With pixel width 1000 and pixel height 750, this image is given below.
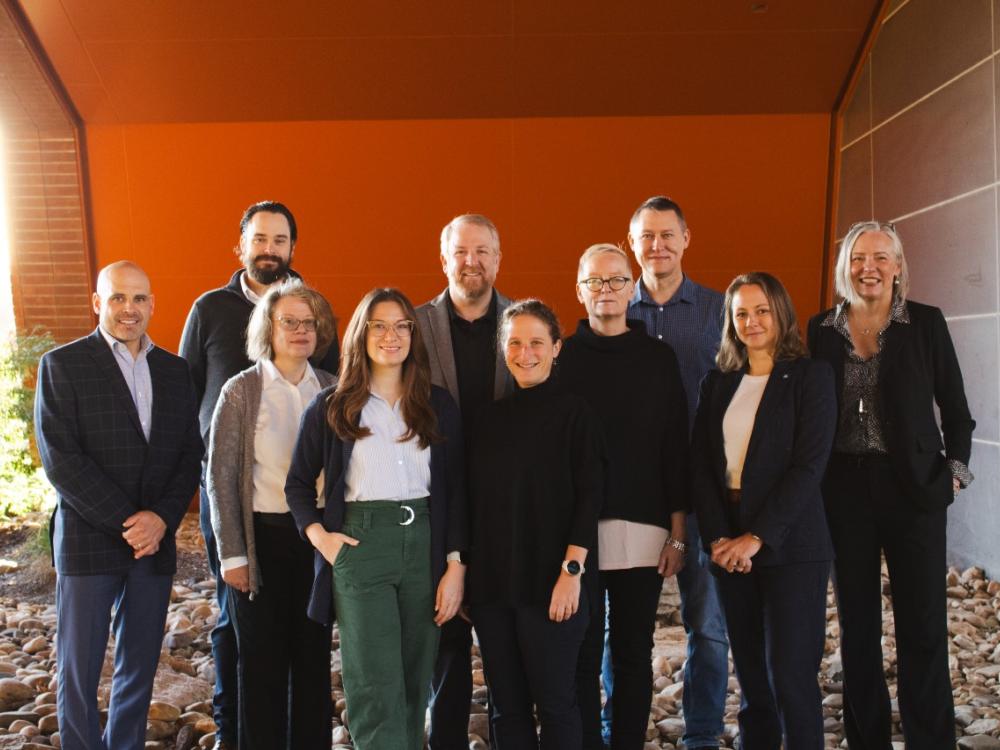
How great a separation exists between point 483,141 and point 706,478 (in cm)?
480

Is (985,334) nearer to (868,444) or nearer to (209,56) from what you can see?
(868,444)

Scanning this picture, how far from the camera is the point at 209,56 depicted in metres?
6.35

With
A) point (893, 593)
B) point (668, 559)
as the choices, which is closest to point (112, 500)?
point (668, 559)

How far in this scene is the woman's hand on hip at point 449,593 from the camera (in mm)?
2447

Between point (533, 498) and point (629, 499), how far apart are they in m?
0.33

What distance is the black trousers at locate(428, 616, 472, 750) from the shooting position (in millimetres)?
2744

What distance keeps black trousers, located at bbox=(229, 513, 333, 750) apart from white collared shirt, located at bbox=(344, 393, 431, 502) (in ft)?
1.09

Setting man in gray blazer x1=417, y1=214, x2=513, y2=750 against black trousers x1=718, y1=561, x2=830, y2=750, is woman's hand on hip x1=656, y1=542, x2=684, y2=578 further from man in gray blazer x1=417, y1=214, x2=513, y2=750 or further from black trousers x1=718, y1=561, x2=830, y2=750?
man in gray blazer x1=417, y1=214, x2=513, y2=750

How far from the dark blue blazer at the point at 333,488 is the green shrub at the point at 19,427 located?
185 inches

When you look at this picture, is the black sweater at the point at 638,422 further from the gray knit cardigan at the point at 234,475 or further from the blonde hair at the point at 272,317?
the gray knit cardigan at the point at 234,475

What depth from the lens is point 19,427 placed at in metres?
6.40

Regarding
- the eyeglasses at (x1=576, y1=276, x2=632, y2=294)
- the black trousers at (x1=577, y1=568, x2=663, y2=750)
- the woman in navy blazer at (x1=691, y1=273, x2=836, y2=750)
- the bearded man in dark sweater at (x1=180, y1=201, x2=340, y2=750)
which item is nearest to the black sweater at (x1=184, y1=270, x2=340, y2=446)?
the bearded man in dark sweater at (x1=180, y1=201, x2=340, y2=750)

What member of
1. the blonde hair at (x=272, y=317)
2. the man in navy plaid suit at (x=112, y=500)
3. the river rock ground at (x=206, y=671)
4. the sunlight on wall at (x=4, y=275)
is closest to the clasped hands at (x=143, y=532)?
the man in navy plaid suit at (x=112, y=500)

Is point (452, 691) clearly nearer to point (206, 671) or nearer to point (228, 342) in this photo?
point (228, 342)
